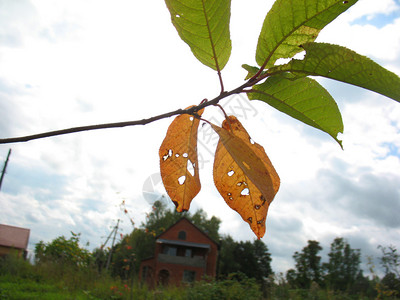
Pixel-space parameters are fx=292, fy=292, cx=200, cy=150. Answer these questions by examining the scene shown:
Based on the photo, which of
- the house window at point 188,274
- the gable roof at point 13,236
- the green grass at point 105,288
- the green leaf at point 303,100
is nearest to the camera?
the green leaf at point 303,100

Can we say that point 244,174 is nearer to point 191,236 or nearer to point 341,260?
point 191,236

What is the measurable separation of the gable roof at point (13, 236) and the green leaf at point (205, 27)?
103 ft

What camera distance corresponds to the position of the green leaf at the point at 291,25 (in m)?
0.53

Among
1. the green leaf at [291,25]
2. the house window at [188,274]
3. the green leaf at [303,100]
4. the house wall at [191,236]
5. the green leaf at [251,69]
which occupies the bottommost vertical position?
the house window at [188,274]

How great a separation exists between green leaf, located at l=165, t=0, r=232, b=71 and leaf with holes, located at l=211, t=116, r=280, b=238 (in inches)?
6.2

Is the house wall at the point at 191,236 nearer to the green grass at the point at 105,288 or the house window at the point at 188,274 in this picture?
the house window at the point at 188,274

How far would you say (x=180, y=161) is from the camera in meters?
A: 0.75

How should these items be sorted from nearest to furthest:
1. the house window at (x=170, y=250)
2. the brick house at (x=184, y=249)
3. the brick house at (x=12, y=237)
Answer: the brick house at (x=184, y=249)
the house window at (x=170, y=250)
the brick house at (x=12, y=237)

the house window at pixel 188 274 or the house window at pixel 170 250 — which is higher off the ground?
the house window at pixel 170 250

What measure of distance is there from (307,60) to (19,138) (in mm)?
529

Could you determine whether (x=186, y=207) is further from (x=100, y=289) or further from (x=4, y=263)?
(x=4, y=263)

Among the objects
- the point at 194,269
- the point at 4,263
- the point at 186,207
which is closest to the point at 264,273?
the point at 194,269

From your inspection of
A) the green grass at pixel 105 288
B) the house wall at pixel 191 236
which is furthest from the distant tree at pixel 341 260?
the green grass at pixel 105 288

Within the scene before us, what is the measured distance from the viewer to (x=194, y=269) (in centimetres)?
2362
